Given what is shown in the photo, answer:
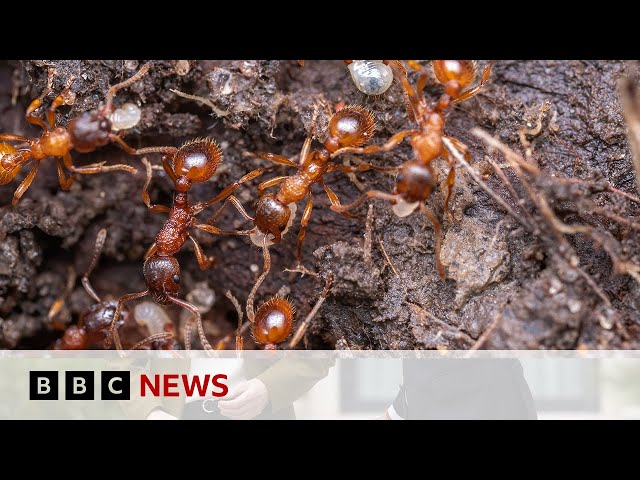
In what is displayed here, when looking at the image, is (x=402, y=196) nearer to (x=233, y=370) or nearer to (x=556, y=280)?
(x=556, y=280)

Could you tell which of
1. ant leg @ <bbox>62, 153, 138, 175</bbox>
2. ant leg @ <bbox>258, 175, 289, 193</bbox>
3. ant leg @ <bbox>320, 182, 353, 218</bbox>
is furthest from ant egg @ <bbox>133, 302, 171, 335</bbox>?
ant leg @ <bbox>320, 182, 353, 218</bbox>

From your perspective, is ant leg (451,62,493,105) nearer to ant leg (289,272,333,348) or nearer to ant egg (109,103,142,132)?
ant leg (289,272,333,348)

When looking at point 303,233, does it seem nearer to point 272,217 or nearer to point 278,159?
point 272,217

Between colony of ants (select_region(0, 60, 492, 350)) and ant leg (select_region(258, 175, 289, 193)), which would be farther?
ant leg (select_region(258, 175, 289, 193))

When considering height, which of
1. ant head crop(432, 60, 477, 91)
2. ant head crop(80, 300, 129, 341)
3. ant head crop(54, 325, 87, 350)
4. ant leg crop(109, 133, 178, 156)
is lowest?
ant head crop(54, 325, 87, 350)

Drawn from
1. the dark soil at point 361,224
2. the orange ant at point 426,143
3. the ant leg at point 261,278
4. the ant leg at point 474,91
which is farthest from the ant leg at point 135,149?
the ant leg at point 474,91

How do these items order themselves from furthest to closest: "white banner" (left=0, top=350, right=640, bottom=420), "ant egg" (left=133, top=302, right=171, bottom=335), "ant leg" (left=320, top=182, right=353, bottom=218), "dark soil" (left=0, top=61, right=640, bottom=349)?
"ant egg" (left=133, top=302, right=171, bottom=335)
"ant leg" (left=320, top=182, right=353, bottom=218)
"dark soil" (left=0, top=61, right=640, bottom=349)
"white banner" (left=0, top=350, right=640, bottom=420)

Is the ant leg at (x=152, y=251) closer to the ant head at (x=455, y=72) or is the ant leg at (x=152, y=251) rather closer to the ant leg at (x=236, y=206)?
the ant leg at (x=236, y=206)
